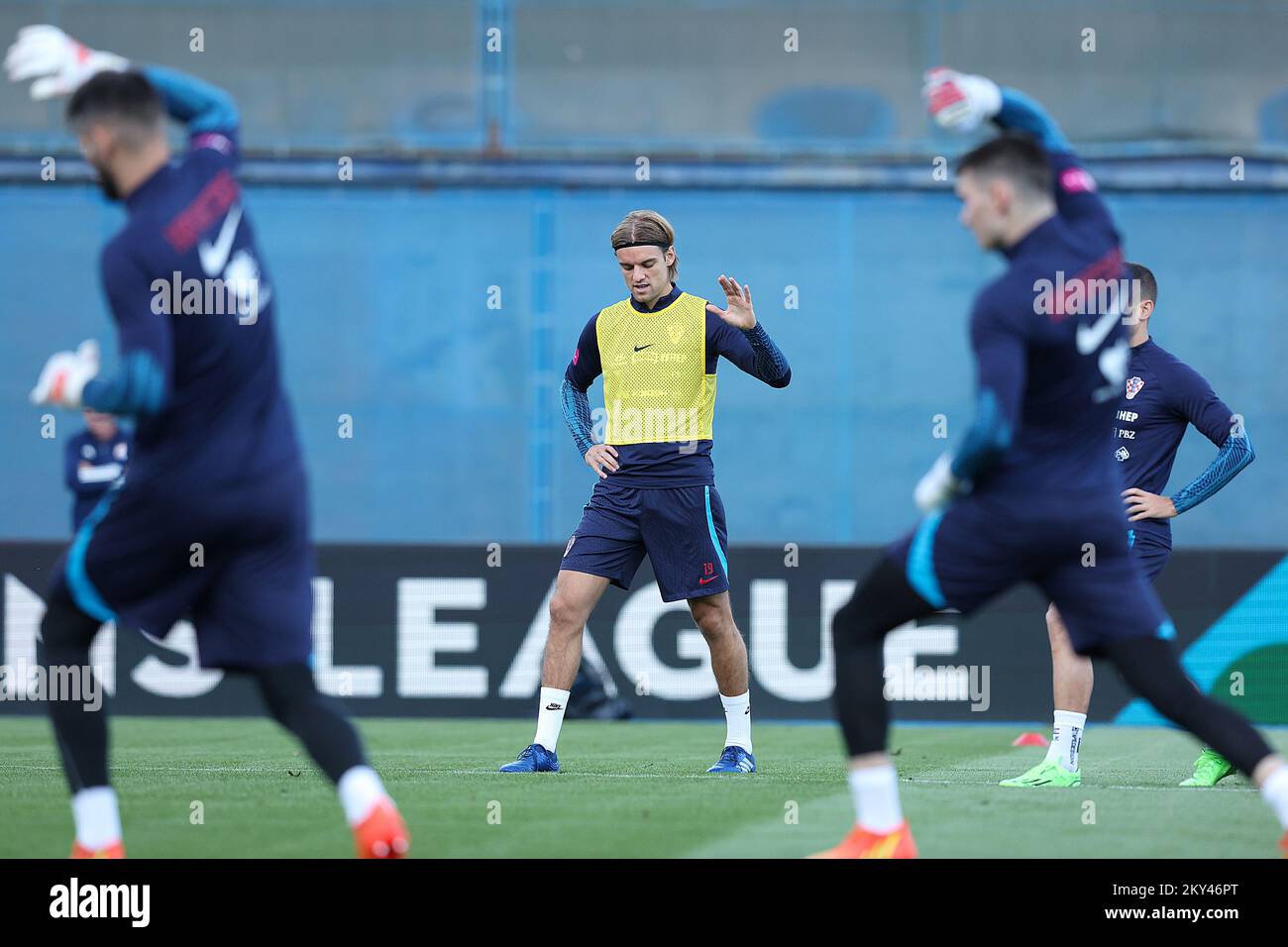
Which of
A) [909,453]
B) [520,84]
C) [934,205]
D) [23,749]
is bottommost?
[23,749]

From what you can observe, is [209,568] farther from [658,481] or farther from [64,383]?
[658,481]

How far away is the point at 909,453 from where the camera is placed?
55.1 ft

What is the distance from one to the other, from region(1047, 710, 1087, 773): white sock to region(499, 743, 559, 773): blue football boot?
222 centimetres

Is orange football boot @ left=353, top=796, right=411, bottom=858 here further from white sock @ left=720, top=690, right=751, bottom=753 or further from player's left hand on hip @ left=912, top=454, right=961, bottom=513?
white sock @ left=720, top=690, right=751, bottom=753

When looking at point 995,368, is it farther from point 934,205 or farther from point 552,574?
point 934,205

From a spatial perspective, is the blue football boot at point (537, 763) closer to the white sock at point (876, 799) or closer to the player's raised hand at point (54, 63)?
the white sock at point (876, 799)

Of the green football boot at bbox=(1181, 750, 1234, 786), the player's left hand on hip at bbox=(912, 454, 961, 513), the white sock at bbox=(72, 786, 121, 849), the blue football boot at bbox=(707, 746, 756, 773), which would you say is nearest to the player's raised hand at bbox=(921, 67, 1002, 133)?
the player's left hand on hip at bbox=(912, 454, 961, 513)

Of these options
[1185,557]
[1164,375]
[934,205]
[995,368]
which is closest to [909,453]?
[934,205]

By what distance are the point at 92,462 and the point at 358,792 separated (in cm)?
867

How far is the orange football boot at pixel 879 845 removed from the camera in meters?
4.96

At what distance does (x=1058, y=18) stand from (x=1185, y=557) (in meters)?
6.91

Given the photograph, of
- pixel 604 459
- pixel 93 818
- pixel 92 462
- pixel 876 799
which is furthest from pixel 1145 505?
pixel 92 462

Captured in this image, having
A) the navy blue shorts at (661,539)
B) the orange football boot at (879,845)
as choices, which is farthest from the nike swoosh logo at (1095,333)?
the navy blue shorts at (661,539)

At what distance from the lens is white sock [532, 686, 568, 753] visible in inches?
307
